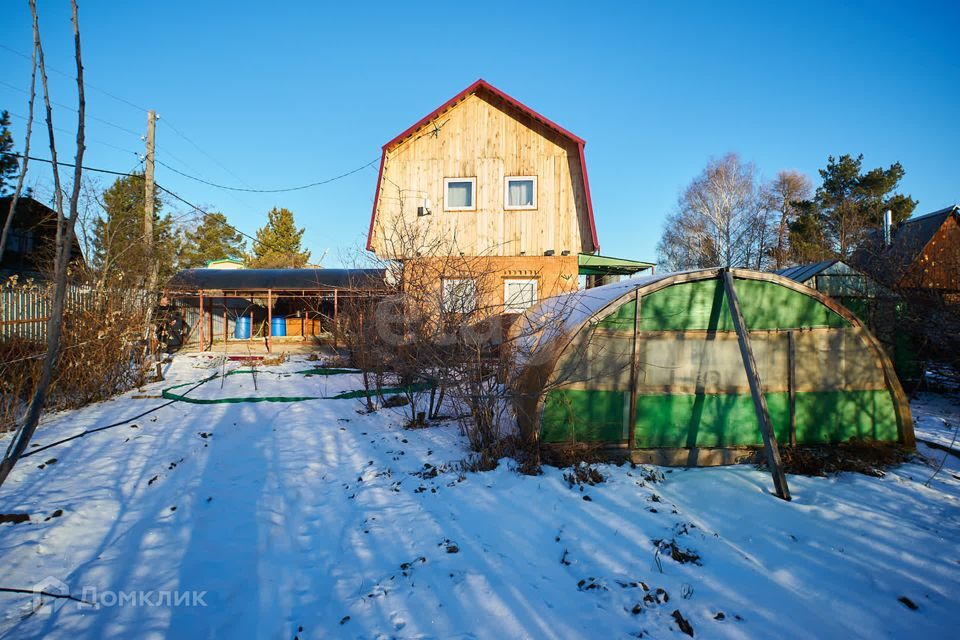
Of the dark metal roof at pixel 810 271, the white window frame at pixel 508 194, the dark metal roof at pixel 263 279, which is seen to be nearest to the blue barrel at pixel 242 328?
the dark metal roof at pixel 263 279

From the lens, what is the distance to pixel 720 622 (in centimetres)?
301

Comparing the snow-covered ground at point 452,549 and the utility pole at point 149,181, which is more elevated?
the utility pole at point 149,181

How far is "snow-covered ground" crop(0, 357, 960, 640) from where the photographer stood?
3027 millimetres

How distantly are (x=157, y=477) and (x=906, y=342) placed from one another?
14.4m

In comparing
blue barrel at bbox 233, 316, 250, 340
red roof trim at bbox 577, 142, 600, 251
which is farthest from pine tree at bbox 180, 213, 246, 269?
red roof trim at bbox 577, 142, 600, 251

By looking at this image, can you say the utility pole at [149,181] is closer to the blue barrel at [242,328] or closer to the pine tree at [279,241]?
the blue barrel at [242,328]

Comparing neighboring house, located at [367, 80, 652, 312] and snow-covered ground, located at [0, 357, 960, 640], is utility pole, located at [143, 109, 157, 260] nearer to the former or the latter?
neighboring house, located at [367, 80, 652, 312]

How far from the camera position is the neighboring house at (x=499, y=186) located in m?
12.9

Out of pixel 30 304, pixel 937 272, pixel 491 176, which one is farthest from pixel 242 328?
pixel 937 272

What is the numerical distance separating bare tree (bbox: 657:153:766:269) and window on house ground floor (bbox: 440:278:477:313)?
23.0 metres

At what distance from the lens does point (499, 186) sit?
13.0 meters

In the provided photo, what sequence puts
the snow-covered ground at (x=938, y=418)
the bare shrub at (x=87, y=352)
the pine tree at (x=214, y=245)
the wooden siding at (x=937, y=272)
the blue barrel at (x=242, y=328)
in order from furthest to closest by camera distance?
the pine tree at (x=214, y=245) < the blue barrel at (x=242, y=328) < the wooden siding at (x=937, y=272) < the bare shrub at (x=87, y=352) < the snow-covered ground at (x=938, y=418)

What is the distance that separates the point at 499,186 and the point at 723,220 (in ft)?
61.0

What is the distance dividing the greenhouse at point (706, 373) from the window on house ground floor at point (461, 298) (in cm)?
86
